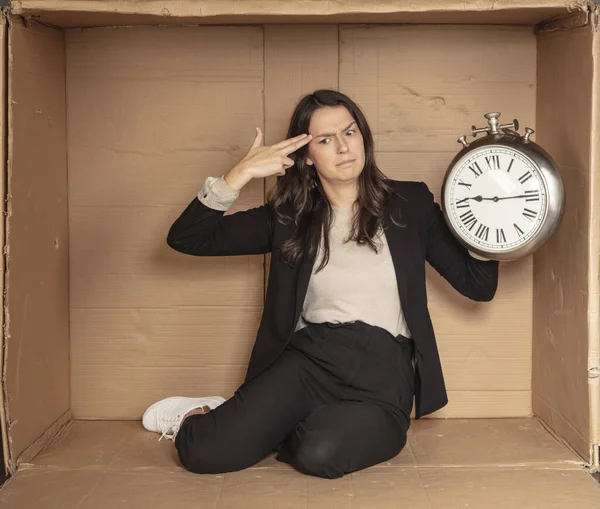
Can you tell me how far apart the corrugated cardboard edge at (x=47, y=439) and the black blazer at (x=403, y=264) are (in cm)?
66

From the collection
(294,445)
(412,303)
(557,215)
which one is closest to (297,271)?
(412,303)

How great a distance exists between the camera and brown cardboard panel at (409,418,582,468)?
248cm

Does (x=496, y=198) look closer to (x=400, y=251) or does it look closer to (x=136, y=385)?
(x=400, y=251)

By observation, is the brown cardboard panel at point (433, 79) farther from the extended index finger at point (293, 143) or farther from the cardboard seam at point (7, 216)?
the cardboard seam at point (7, 216)

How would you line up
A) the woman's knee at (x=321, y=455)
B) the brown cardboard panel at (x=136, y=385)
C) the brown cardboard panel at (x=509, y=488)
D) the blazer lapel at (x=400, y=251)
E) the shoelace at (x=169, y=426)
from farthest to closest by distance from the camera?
1. the brown cardboard panel at (x=136, y=385)
2. the shoelace at (x=169, y=426)
3. the blazer lapel at (x=400, y=251)
4. the woman's knee at (x=321, y=455)
5. the brown cardboard panel at (x=509, y=488)

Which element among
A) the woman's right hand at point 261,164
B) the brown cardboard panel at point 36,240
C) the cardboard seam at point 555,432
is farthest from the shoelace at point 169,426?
the cardboard seam at point 555,432

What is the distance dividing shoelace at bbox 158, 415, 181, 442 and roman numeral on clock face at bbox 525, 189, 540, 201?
1.26 meters

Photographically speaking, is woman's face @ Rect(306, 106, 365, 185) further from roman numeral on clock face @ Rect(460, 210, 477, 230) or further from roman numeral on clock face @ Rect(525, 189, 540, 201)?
roman numeral on clock face @ Rect(525, 189, 540, 201)

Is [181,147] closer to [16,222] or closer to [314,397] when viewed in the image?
[16,222]

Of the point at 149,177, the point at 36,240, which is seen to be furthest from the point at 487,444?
the point at 36,240

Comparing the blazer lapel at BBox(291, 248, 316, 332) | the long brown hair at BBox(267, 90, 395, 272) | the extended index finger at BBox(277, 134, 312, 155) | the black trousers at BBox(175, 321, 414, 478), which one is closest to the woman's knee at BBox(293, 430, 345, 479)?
the black trousers at BBox(175, 321, 414, 478)

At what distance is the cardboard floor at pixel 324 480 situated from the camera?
219 centimetres

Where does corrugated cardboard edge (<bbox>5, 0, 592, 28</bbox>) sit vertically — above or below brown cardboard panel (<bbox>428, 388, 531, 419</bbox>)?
above

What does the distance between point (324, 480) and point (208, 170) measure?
1125 mm
